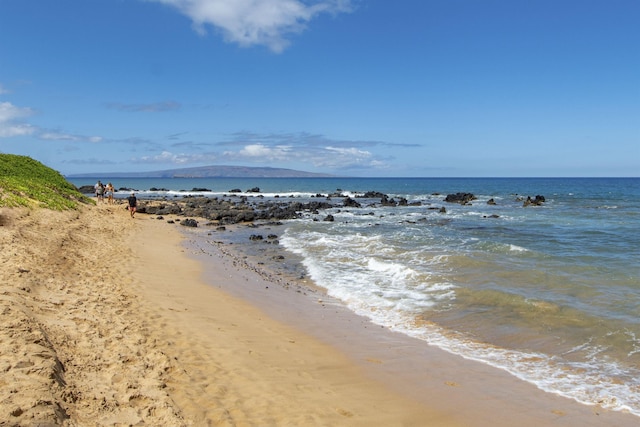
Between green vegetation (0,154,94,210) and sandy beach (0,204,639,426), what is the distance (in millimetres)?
7759

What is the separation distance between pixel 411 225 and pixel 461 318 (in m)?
19.5

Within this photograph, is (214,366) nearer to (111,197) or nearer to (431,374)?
(431,374)

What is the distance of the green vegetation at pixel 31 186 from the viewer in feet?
55.9

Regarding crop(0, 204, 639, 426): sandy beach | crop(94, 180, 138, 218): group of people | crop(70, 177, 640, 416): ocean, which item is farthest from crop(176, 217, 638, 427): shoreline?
crop(94, 180, 138, 218): group of people

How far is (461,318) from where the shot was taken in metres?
9.66

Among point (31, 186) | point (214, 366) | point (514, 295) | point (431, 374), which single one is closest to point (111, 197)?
point (31, 186)

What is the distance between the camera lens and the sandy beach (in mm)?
4676

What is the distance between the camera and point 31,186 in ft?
69.5

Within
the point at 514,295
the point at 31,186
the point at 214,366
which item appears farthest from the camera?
the point at 31,186

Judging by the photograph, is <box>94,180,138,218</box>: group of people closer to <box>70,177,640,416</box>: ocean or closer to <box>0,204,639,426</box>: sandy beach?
<box>70,177,640,416</box>: ocean

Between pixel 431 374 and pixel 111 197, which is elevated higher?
pixel 111 197

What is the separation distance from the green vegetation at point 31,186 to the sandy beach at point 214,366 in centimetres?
776

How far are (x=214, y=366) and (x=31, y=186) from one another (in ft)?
66.1

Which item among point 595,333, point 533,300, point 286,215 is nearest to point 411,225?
point 286,215
